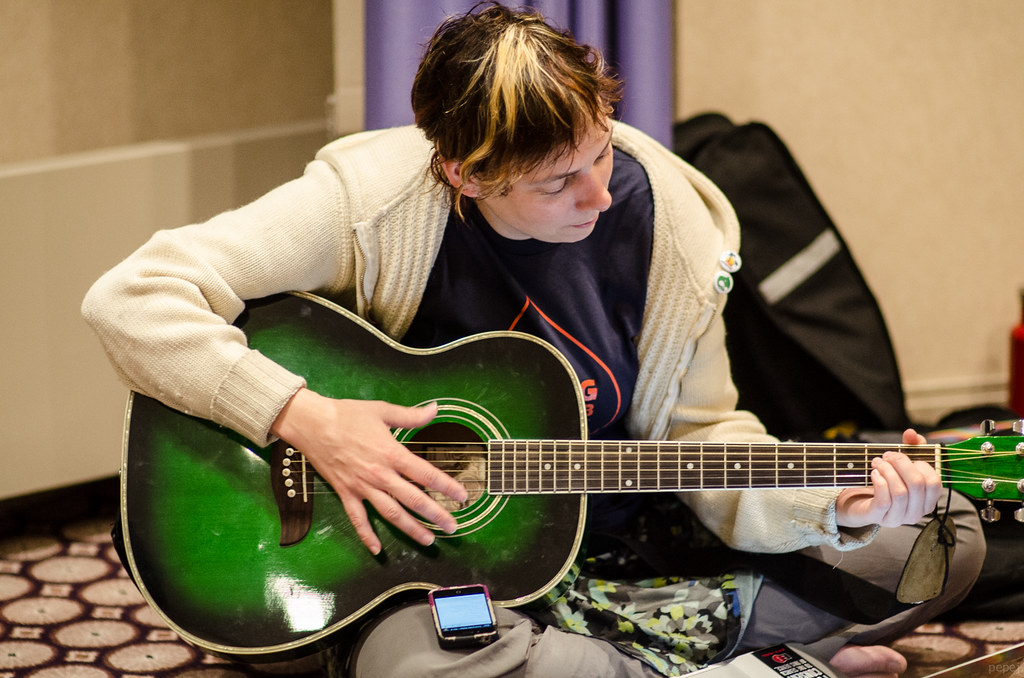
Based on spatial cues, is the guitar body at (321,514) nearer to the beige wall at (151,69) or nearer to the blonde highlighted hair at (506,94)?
the blonde highlighted hair at (506,94)

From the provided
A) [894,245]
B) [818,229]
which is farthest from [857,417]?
[894,245]

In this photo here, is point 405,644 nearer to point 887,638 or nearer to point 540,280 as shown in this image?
point 540,280

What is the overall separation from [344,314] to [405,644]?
0.39 m

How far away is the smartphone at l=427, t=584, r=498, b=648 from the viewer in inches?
45.8

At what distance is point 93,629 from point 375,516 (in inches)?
23.2

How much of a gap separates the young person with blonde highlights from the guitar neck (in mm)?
68

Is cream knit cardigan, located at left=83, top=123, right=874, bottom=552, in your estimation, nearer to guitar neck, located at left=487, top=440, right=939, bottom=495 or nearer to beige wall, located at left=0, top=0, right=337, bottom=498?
guitar neck, located at left=487, top=440, right=939, bottom=495

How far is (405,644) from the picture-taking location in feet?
3.85

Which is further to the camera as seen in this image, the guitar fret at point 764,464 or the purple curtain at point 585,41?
the purple curtain at point 585,41

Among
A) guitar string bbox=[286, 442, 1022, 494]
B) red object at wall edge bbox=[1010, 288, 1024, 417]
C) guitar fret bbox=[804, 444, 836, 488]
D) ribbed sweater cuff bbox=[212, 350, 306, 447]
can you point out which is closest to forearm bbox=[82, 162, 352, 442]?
ribbed sweater cuff bbox=[212, 350, 306, 447]

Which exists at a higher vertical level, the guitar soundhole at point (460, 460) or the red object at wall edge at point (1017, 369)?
the guitar soundhole at point (460, 460)

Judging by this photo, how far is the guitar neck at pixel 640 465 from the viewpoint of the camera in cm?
123

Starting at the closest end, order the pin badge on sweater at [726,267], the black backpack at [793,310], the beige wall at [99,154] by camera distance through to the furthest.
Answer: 1. the pin badge on sweater at [726,267]
2. the beige wall at [99,154]
3. the black backpack at [793,310]

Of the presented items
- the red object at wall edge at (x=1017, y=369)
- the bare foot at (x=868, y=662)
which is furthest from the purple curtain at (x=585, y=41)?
the red object at wall edge at (x=1017, y=369)
